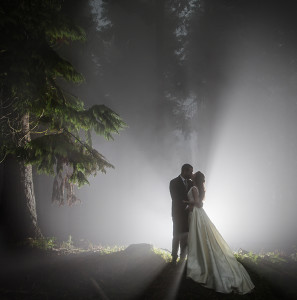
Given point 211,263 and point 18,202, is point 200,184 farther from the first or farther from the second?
point 18,202

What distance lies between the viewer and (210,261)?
185 inches

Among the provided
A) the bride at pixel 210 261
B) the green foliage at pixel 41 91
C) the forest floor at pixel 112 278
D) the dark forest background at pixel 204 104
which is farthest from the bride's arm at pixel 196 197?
the dark forest background at pixel 204 104

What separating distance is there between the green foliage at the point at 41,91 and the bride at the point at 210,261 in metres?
2.69

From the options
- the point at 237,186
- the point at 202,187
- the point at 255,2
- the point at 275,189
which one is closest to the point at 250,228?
the point at 275,189

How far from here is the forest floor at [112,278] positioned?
4344 mm

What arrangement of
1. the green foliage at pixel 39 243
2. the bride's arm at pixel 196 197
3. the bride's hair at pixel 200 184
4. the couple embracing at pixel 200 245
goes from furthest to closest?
the green foliage at pixel 39 243 → the bride's hair at pixel 200 184 → the bride's arm at pixel 196 197 → the couple embracing at pixel 200 245

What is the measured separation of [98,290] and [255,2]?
2245 cm

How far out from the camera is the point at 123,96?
18344 mm

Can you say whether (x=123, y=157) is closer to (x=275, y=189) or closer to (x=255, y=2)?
(x=275, y=189)

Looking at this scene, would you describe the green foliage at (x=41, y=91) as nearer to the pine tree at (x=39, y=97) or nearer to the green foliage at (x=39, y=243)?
the pine tree at (x=39, y=97)

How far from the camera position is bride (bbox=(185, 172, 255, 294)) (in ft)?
14.5

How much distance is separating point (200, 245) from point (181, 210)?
0.99m

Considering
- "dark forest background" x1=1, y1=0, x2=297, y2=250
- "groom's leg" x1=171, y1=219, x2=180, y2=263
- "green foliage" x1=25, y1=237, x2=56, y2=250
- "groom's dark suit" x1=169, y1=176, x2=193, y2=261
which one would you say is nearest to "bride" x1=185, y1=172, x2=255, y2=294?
"groom's dark suit" x1=169, y1=176, x2=193, y2=261

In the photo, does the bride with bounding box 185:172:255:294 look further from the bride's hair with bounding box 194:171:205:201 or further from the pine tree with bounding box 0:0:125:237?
the pine tree with bounding box 0:0:125:237
